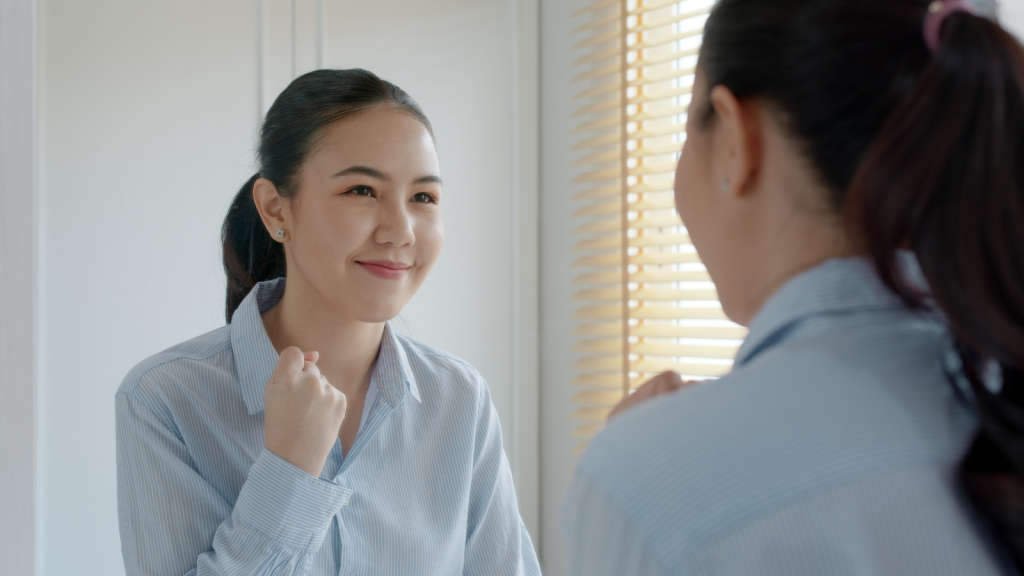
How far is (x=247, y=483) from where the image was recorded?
0.93m

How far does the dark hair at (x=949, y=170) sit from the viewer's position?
0.39 m

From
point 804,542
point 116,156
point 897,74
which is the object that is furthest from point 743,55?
point 116,156

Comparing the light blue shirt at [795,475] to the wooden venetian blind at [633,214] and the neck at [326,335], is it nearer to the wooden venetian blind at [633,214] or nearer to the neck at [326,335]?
the neck at [326,335]

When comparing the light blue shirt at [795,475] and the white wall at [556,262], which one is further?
the white wall at [556,262]

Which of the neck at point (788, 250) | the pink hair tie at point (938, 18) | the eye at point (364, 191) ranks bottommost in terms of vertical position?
the neck at point (788, 250)

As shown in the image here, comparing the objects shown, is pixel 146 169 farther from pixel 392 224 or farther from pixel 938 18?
pixel 938 18

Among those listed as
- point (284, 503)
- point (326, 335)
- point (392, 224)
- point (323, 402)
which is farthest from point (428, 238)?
point (284, 503)

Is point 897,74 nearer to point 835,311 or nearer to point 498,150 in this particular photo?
point 835,311

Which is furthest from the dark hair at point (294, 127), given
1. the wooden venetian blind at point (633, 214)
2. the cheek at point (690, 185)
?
the cheek at point (690, 185)

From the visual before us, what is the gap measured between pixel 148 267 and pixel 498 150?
0.82 metres

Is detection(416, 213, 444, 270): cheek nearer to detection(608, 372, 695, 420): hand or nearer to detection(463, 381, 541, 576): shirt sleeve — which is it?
detection(463, 381, 541, 576): shirt sleeve

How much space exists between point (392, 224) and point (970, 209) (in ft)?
2.74

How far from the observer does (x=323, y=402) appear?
0.97m

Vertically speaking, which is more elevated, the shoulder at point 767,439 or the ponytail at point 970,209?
the ponytail at point 970,209
